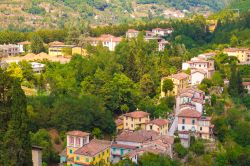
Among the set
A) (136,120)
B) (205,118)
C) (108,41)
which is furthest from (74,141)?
(108,41)

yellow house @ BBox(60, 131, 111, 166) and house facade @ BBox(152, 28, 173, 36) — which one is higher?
house facade @ BBox(152, 28, 173, 36)

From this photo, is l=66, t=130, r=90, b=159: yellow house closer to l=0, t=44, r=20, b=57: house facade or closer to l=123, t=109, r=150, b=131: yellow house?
l=123, t=109, r=150, b=131: yellow house

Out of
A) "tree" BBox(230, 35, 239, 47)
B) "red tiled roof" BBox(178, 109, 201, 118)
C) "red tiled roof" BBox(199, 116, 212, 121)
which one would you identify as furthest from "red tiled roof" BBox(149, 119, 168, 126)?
"tree" BBox(230, 35, 239, 47)

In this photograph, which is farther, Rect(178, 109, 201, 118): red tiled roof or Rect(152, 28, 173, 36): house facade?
Rect(152, 28, 173, 36): house facade

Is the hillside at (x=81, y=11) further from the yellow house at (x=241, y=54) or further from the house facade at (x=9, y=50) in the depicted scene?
the yellow house at (x=241, y=54)

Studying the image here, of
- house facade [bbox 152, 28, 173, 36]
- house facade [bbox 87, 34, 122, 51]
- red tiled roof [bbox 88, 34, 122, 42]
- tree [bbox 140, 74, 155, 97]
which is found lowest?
tree [bbox 140, 74, 155, 97]

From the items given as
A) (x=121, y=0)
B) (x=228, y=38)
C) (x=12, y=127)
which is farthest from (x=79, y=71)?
(x=121, y=0)
